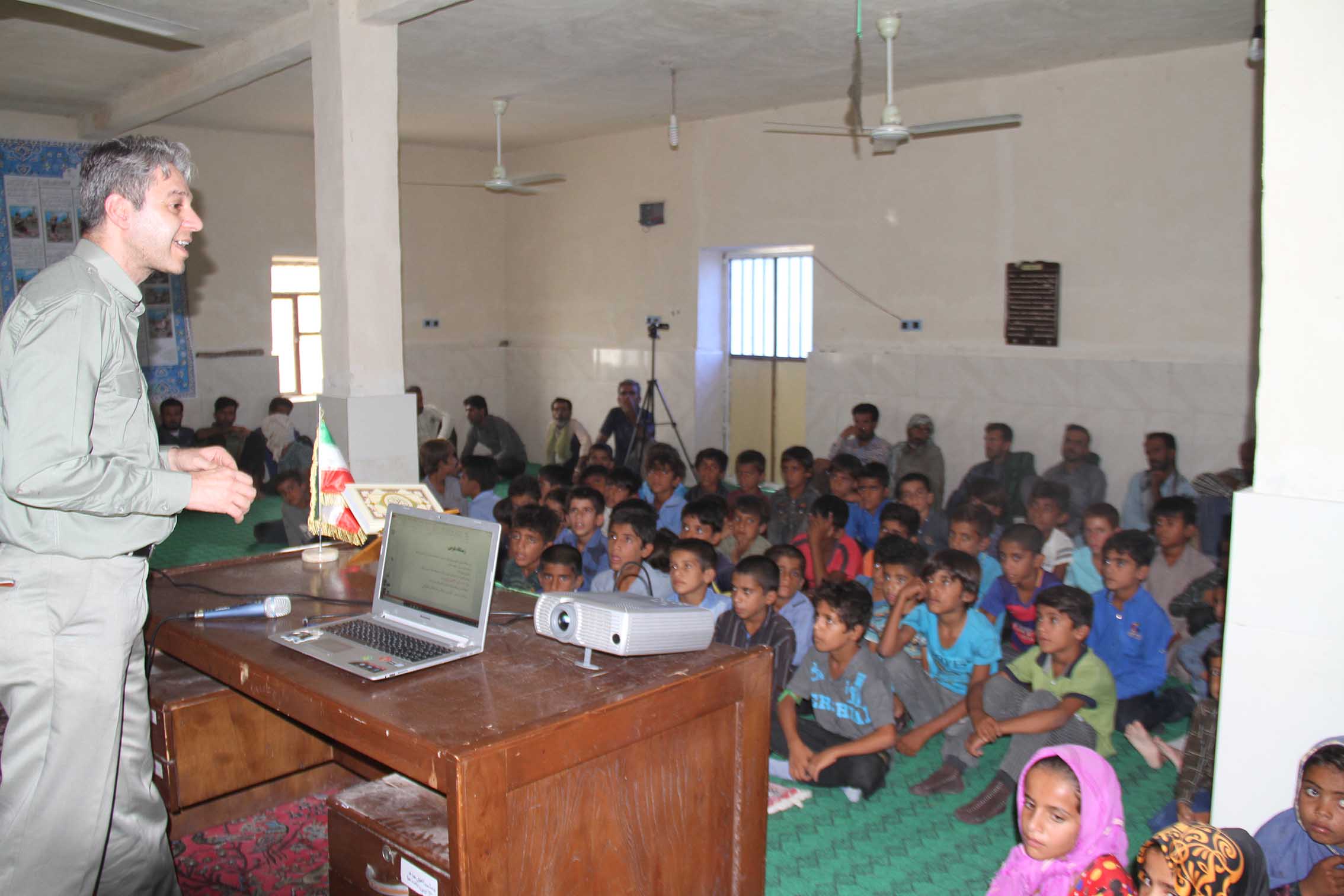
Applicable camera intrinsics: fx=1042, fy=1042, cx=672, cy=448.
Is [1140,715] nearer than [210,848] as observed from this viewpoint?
No

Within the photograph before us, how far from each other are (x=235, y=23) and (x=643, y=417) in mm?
4177

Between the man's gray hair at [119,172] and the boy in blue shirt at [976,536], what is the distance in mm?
3370

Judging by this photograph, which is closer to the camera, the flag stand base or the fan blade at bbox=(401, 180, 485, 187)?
the flag stand base

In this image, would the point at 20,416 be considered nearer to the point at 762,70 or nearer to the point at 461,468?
the point at 461,468

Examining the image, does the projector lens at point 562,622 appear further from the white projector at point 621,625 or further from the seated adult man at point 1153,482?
the seated adult man at point 1153,482

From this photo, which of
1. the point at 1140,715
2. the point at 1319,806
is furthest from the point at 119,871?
the point at 1140,715

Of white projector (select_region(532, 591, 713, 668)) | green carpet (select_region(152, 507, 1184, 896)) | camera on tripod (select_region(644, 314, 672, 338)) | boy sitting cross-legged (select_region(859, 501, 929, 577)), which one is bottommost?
green carpet (select_region(152, 507, 1184, 896))

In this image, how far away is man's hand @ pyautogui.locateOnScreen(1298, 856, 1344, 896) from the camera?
196 centimetres

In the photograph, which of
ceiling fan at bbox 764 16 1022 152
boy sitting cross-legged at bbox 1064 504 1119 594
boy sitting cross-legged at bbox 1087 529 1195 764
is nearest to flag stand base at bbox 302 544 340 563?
boy sitting cross-legged at bbox 1087 529 1195 764

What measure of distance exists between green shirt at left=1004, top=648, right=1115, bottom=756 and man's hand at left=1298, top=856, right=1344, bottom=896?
44.8 inches

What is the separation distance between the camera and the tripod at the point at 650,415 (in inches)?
329

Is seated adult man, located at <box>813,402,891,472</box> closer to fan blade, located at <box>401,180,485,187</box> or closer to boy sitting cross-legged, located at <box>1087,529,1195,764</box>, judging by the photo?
boy sitting cross-legged, located at <box>1087,529,1195,764</box>

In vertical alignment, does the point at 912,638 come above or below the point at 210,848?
above

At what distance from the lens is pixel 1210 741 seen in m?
2.69
